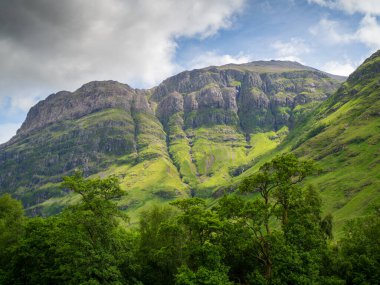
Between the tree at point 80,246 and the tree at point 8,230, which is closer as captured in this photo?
the tree at point 80,246

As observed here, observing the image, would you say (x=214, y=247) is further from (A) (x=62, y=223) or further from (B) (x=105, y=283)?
(A) (x=62, y=223)

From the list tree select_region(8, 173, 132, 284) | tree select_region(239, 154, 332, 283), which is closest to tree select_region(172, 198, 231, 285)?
tree select_region(239, 154, 332, 283)

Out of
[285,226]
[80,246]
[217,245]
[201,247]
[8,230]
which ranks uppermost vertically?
[8,230]

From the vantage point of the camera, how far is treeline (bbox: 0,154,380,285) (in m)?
46.5

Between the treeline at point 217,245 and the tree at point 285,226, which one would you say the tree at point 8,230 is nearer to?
the treeline at point 217,245

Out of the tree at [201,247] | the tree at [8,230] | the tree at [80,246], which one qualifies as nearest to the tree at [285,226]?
the tree at [201,247]

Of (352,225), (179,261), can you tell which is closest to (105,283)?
(179,261)

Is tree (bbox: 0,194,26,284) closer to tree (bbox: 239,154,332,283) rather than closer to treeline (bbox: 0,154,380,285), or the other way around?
treeline (bbox: 0,154,380,285)

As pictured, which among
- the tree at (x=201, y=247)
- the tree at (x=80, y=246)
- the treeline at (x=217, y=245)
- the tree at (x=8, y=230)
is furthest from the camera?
the tree at (x=8, y=230)

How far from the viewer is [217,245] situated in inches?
2116

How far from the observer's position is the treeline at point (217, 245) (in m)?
46.5

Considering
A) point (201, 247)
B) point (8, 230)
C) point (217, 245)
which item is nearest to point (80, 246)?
point (201, 247)

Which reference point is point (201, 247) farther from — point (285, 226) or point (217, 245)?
point (285, 226)

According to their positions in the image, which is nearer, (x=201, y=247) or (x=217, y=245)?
(x=201, y=247)
